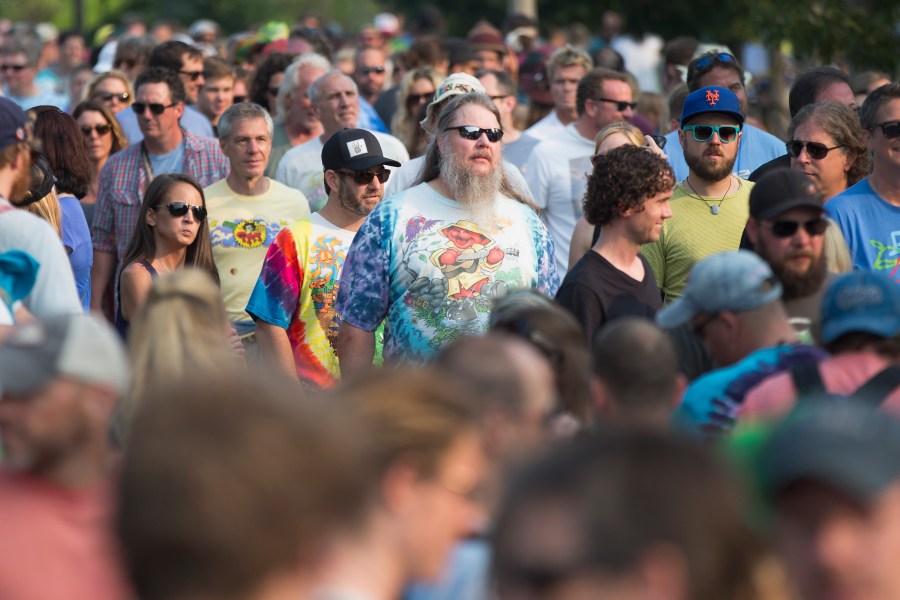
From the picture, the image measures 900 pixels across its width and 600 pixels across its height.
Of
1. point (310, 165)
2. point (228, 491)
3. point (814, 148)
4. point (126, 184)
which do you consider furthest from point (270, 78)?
point (228, 491)

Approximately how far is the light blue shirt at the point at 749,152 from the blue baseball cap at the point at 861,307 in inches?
172

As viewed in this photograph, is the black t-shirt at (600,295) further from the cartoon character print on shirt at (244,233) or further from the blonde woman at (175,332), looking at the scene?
the cartoon character print on shirt at (244,233)

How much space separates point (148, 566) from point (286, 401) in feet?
1.00

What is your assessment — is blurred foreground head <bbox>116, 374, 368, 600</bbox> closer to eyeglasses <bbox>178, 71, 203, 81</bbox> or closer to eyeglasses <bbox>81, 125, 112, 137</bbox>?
eyeglasses <bbox>81, 125, 112, 137</bbox>

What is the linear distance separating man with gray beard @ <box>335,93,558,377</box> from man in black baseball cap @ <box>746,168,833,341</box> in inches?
55.5

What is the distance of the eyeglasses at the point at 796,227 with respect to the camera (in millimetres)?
5105

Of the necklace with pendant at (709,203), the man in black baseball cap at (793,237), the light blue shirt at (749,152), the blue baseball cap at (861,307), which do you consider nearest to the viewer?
the blue baseball cap at (861,307)

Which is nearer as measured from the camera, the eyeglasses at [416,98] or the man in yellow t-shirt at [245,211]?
the man in yellow t-shirt at [245,211]

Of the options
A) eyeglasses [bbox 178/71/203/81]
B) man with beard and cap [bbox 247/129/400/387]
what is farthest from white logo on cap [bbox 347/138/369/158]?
eyeglasses [bbox 178/71/203/81]

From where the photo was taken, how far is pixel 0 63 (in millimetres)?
14586

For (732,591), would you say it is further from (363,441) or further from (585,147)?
(585,147)

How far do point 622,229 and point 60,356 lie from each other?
2.99 metres

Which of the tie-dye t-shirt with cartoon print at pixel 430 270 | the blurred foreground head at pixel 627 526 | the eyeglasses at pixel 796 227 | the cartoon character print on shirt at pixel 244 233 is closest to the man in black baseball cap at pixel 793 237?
the eyeglasses at pixel 796 227

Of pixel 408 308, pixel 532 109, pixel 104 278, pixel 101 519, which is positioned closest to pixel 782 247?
pixel 408 308
